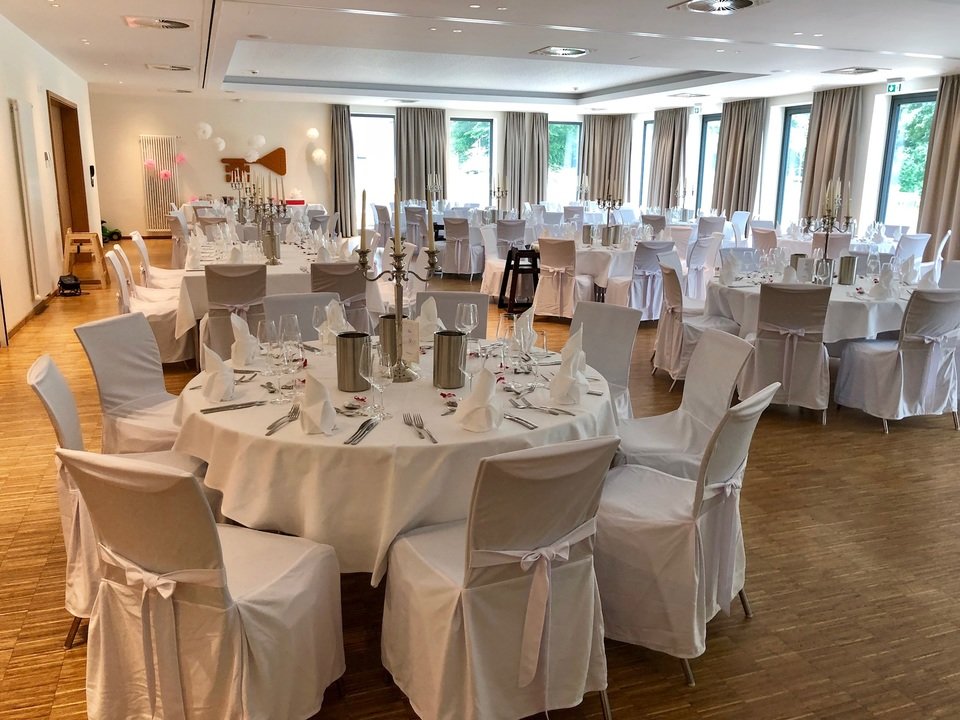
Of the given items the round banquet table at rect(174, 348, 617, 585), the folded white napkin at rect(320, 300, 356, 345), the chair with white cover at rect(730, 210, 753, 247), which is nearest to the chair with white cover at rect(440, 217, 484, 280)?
the chair with white cover at rect(730, 210, 753, 247)

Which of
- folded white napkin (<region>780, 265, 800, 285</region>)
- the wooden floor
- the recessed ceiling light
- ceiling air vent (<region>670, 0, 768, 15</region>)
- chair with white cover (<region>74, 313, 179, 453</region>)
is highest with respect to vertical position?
the recessed ceiling light

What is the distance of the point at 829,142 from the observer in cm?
1259

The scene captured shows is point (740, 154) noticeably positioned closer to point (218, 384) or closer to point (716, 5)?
point (716, 5)

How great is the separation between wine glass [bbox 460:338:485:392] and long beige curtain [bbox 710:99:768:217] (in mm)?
12410

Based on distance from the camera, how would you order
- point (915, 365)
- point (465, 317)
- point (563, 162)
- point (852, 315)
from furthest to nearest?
point (563, 162), point (852, 315), point (915, 365), point (465, 317)

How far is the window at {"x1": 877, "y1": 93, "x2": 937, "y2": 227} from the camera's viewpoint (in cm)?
1171

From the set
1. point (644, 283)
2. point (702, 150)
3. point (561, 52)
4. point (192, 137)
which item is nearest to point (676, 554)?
point (644, 283)

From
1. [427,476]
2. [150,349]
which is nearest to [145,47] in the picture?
[150,349]

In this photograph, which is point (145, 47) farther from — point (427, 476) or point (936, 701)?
point (936, 701)

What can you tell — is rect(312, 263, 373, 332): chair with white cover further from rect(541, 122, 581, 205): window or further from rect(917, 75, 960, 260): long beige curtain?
rect(541, 122, 581, 205): window

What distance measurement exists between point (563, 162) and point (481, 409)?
61.2 ft

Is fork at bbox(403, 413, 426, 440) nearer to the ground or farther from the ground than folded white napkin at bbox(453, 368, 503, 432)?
nearer to the ground

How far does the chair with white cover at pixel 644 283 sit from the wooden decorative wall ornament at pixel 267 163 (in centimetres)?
1177

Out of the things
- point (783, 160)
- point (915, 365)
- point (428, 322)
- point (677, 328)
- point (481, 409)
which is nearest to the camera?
point (481, 409)
